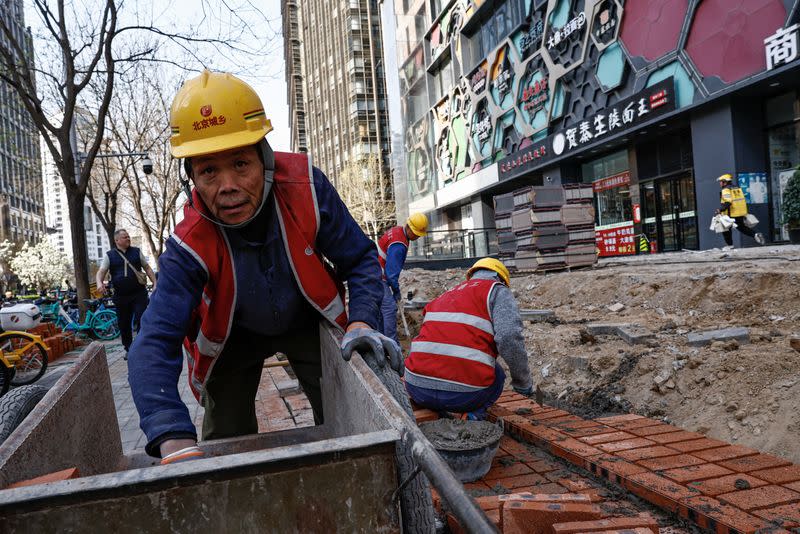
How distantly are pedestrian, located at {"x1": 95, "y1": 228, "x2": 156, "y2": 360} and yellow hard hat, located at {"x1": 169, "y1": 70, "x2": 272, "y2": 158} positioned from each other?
7.09 meters

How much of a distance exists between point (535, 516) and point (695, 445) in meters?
1.53

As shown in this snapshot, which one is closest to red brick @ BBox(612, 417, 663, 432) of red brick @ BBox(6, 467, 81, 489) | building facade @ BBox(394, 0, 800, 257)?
red brick @ BBox(6, 467, 81, 489)

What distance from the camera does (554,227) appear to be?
12500mm

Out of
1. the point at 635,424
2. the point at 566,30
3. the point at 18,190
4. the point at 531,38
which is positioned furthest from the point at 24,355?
the point at 531,38

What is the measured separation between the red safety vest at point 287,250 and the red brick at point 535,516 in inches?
38.5

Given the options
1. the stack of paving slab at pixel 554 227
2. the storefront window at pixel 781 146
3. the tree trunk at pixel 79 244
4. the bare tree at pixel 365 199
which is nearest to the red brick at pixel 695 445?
the stack of paving slab at pixel 554 227

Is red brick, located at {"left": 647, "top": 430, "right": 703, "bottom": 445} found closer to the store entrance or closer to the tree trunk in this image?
the tree trunk

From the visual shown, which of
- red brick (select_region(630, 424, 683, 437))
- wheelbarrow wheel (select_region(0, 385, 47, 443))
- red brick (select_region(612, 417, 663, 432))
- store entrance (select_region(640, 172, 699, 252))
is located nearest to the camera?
wheelbarrow wheel (select_region(0, 385, 47, 443))

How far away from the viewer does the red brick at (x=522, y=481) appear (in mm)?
3029

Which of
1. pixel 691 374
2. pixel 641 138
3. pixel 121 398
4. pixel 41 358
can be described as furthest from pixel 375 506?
pixel 641 138

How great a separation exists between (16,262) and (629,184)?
53.3 metres

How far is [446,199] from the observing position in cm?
3139

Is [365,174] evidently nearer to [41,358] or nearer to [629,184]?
[629,184]

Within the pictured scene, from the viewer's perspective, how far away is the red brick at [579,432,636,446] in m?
3.30
